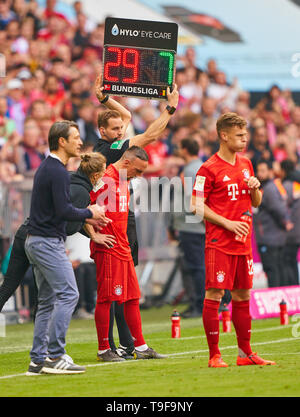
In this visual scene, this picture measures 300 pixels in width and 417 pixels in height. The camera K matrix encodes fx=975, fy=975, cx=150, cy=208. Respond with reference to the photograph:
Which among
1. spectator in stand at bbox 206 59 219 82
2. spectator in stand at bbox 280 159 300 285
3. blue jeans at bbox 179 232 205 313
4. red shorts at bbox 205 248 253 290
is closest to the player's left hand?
red shorts at bbox 205 248 253 290

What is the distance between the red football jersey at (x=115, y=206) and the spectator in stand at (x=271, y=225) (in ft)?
21.6

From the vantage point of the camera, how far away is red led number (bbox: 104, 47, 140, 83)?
32.0 ft

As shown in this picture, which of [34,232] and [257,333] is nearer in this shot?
[34,232]

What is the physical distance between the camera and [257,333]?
12.1m

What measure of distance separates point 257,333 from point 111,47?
4306 millimetres

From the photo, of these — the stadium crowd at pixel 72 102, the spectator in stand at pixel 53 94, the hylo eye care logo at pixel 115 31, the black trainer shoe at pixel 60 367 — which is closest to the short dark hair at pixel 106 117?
the hylo eye care logo at pixel 115 31

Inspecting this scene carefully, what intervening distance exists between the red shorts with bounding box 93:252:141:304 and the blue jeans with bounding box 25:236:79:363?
1.09m

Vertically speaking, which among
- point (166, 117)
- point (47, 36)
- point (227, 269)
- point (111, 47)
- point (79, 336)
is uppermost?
point (47, 36)

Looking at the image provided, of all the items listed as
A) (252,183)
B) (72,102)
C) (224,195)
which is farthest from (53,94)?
(252,183)

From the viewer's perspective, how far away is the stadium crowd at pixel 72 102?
16.6m

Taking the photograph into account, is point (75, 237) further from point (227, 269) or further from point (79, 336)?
point (227, 269)

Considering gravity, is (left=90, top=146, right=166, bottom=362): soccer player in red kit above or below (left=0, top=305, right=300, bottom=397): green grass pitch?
above

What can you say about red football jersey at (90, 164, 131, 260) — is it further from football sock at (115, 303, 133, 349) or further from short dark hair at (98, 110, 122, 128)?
football sock at (115, 303, 133, 349)
